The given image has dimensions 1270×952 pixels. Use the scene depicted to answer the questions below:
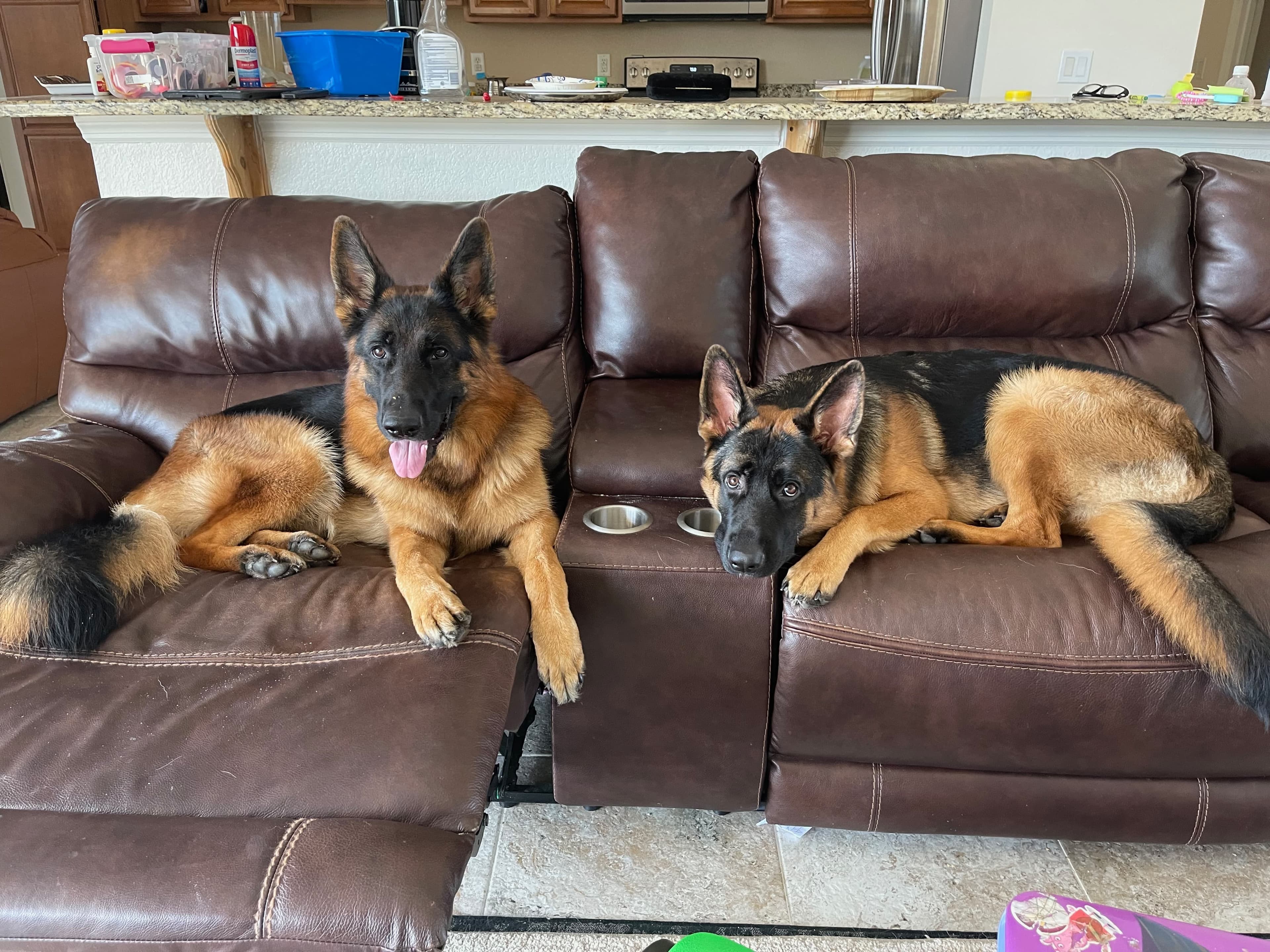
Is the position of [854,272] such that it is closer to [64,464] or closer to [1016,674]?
[1016,674]

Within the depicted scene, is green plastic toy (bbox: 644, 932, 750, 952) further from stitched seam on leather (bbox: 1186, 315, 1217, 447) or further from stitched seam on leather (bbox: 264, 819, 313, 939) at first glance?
stitched seam on leather (bbox: 1186, 315, 1217, 447)

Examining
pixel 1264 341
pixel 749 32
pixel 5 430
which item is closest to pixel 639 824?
pixel 1264 341

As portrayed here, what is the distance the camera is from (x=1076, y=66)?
15.0ft

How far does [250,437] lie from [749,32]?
6.49 m

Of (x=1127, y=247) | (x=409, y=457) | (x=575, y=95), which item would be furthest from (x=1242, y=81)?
(x=409, y=457)

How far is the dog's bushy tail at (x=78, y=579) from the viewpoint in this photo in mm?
1582

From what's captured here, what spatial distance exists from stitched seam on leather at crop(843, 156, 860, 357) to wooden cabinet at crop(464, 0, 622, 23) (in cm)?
493

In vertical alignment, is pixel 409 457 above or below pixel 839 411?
below

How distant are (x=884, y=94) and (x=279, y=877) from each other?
3.40 meters

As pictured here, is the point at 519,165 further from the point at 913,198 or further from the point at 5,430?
the point at 5,430

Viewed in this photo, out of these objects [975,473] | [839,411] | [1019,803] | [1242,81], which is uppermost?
[1242,81]

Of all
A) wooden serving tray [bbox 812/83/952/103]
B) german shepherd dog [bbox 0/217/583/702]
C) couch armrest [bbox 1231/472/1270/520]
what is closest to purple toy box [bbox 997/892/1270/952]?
german shepherd dog [bbox 0/217/583/702]

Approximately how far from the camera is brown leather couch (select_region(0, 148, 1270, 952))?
51.4 inches

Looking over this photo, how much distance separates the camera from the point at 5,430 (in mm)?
4660
